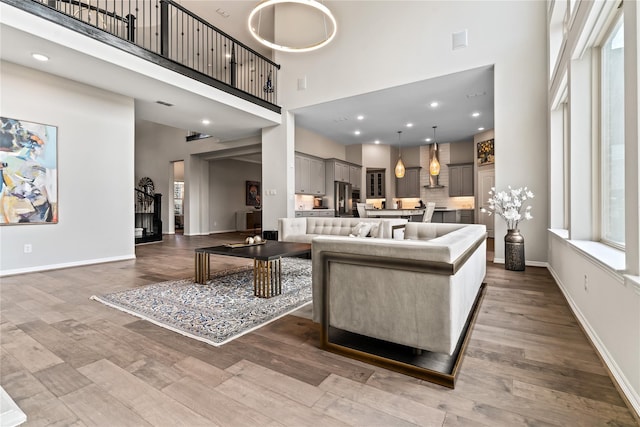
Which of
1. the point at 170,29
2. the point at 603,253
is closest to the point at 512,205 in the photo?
the point at 603,253

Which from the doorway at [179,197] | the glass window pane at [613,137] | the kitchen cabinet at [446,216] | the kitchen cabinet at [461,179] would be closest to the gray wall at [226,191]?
the doorway at [179,197]

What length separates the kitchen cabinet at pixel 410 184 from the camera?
10656 millimetres

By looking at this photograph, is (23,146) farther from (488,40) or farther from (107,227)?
(488,40)

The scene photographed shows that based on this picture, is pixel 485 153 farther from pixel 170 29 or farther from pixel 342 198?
pixel 170 29

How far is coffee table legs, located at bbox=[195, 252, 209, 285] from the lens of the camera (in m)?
3.57

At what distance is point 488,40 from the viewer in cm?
484

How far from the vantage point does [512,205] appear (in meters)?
4.37

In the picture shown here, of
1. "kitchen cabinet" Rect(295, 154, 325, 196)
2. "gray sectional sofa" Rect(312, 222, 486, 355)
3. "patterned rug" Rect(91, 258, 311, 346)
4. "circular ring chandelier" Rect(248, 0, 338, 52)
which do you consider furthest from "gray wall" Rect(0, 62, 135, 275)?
"gray sectional sofa" Rect(312, 222, 486, 355)

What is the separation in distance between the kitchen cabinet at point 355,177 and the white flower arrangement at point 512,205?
18.3 feet

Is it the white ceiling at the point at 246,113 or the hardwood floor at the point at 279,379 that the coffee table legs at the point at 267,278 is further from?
the white ceiling at the point at 246,113

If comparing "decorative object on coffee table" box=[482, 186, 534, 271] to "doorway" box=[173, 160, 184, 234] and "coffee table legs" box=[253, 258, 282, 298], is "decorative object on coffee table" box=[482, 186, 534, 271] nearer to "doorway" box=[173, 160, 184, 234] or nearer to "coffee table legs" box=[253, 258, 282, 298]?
"coffee table legs" box=[253, 258, 282, 298]

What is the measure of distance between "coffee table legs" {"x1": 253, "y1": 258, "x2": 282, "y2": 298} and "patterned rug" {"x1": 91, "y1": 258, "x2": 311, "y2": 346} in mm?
→ 75

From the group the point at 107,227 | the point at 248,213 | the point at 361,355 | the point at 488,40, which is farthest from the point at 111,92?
the point at 248,213

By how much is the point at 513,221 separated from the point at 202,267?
4577 millimetres
